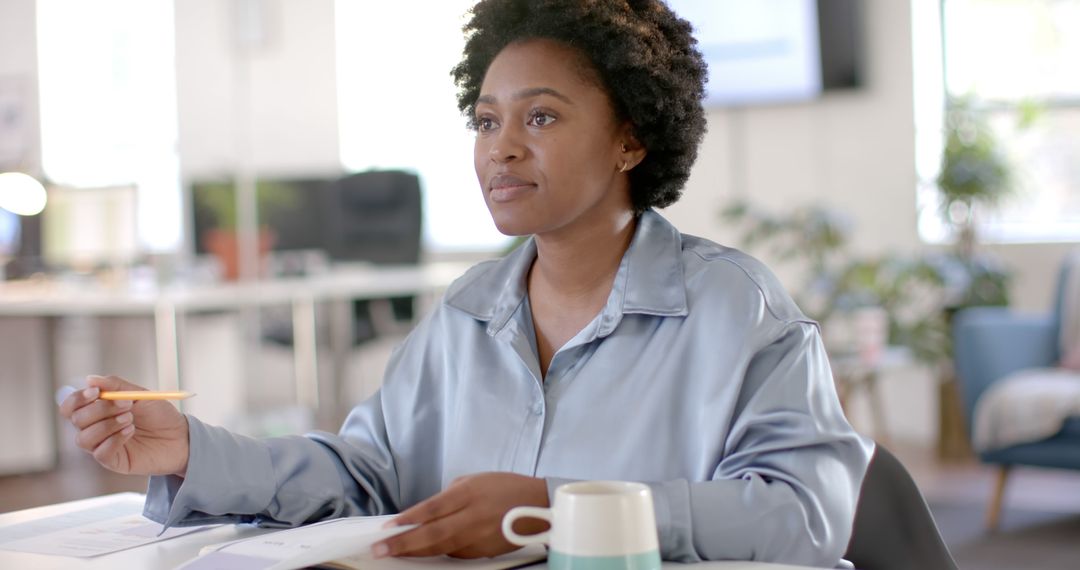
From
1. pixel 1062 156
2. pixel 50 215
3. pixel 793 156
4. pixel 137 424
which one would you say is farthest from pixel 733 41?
pixel 137 424

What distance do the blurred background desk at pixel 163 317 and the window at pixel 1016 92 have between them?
95.6 inches

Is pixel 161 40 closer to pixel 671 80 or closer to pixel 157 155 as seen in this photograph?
pixel 157 155

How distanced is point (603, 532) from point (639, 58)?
705 millimetres

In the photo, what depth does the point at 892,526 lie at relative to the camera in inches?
47.9

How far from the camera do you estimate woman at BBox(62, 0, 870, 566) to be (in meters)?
1.10

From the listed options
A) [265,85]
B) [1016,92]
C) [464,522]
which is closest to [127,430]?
[464,522]

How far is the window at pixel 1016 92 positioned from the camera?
536cm

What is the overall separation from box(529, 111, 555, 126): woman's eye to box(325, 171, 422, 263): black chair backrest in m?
4.42

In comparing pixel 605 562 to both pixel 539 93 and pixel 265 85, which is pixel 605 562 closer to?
pixel 539 93

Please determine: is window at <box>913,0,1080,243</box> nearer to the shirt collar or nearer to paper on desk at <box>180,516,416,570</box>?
the shirt collar

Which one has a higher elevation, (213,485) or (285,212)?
(285,212)

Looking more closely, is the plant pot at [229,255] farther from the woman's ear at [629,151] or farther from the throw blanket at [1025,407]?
the woman's ear at [629,151]

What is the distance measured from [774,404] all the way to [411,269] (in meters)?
4.86

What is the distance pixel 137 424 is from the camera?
1.19 meters
